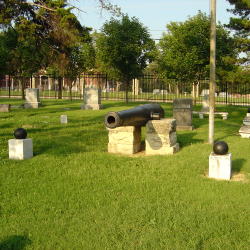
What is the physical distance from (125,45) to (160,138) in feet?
60.2

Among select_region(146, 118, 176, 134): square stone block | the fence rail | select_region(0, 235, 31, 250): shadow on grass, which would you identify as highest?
the fence rail

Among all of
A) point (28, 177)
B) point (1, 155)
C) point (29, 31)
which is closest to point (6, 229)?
point (28, 177)

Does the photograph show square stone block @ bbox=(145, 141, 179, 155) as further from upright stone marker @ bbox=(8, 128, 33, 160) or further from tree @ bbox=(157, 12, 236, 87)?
tree @ bbox=(157, 12, 236, 87)

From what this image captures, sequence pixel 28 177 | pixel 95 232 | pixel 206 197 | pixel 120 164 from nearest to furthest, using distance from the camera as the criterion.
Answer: pixel 95 232 → pixel 206 197 → pixel 28 177 → pixel 120 164

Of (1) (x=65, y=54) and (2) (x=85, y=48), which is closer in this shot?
(1) (x=65, y=54)

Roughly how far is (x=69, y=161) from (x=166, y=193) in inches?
114

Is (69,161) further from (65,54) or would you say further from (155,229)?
(65,54)

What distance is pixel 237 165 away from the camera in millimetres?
7594

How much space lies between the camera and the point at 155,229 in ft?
14.0

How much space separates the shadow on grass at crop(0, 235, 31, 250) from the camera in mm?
3848

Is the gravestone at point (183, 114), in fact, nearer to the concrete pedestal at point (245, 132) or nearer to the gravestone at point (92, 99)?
the concrete pedestal at point (245, 132)

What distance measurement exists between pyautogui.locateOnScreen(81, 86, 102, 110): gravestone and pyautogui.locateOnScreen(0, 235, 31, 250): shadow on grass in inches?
716

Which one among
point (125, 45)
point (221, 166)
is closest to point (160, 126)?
point (221, 166)

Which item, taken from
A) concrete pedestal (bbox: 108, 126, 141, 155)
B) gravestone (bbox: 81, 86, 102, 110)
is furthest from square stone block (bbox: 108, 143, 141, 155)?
gravestone (bbox: 81, 86, 102, 110)
